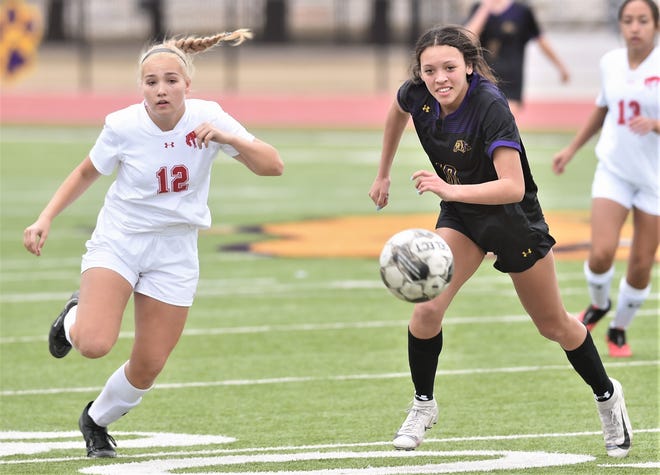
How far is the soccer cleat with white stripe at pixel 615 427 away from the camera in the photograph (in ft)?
23.8

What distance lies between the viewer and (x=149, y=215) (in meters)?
7.37

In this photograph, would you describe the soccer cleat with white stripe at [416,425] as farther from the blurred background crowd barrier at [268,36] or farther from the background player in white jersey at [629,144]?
the blurred background crowd barrier at [268,36]

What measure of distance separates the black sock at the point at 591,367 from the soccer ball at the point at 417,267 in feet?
2.83

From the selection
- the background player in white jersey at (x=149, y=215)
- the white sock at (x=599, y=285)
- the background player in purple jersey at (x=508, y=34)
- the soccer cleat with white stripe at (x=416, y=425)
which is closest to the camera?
the background player in white jersey at (x=149, y=215)

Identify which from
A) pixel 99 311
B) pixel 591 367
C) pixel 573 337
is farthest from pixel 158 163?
pixel 591 367

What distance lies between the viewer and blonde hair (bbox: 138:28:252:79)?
729 cm

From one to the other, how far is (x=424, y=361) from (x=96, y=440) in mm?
1622

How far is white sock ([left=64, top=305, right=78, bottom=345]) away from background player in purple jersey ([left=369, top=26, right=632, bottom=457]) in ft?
5.33

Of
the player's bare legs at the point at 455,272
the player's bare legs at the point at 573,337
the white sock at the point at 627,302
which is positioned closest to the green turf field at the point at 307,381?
the player's bare legs at the point at 573,337

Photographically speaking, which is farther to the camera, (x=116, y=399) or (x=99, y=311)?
(x=116, y=399)

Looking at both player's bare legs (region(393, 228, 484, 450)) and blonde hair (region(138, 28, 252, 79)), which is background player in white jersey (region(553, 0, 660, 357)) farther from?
blonde hair (region(138, 28, 252, 79))

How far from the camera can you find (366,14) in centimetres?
4634

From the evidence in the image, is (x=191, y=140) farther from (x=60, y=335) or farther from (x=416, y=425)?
(x=416, y=425)

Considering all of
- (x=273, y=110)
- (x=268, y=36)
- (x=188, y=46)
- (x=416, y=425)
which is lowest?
(x=268, y=36)
